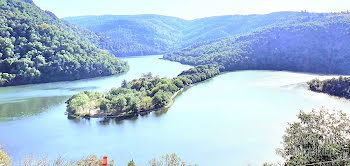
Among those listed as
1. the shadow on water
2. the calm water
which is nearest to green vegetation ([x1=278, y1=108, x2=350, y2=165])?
the calm water

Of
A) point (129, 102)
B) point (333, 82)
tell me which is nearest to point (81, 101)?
point (129, 102)

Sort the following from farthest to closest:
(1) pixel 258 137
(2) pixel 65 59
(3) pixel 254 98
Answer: (2) pixel 65 59 < (3) pixel 254 98 < (1) pixel 258 137

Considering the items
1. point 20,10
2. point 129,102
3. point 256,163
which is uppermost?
point 20,10

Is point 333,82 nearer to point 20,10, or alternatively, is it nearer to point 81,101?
point 81,101

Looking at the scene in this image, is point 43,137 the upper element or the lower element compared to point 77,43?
lower

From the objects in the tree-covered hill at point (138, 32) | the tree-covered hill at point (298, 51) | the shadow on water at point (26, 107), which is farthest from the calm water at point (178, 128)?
the tree-covered hill at point (138, 32)

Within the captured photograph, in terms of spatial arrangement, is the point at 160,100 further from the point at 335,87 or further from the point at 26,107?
the point at 335,87

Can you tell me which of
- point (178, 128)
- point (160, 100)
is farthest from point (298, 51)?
point (178, 128)
